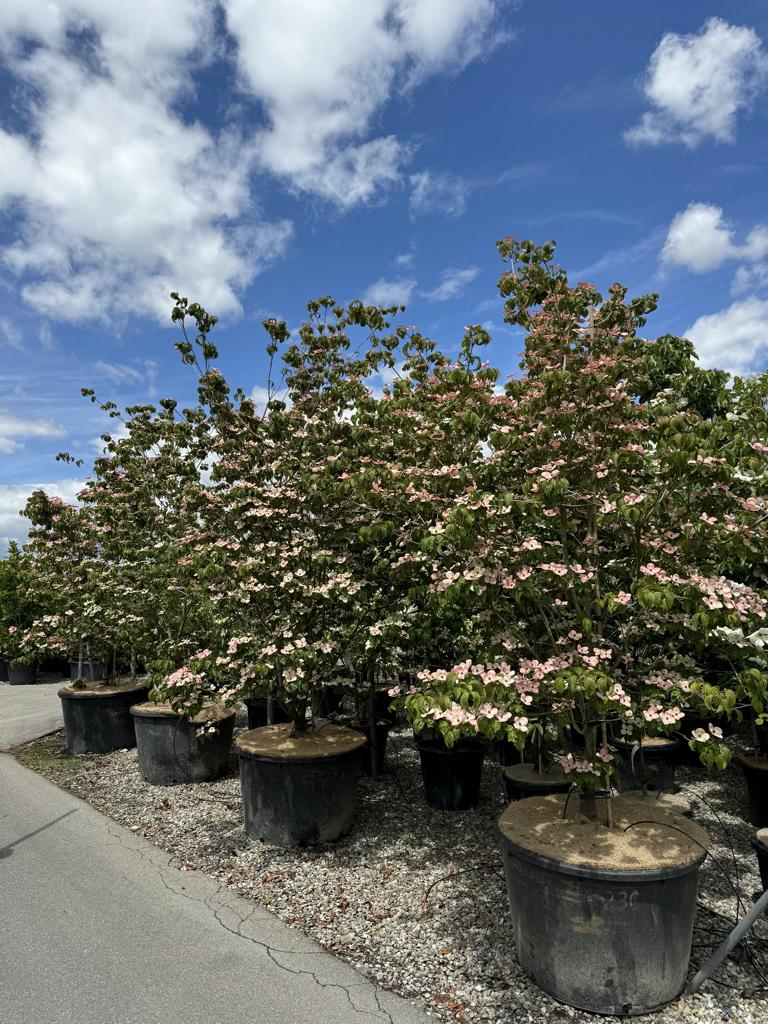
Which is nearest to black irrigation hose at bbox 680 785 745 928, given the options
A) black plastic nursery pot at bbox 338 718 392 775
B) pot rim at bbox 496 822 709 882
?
pot rim at bbox 496 822 709 882

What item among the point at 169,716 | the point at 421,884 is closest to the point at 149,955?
the point at 421,884

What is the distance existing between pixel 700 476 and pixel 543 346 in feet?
3.79

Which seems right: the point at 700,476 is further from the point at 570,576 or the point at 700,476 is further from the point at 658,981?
the point at 658,981

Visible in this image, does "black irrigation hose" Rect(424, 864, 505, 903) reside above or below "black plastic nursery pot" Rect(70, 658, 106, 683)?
below

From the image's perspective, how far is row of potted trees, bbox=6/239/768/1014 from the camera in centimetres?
295

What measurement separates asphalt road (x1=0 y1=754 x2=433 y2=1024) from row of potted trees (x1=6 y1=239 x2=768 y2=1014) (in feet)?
2.80

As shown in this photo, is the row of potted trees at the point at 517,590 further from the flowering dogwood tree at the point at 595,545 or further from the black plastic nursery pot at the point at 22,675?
the black plastic nursery pot at the point at 22,675

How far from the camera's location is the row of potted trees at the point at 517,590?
9.67ft

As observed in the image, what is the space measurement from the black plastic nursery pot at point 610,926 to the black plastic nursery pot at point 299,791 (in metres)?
2.01

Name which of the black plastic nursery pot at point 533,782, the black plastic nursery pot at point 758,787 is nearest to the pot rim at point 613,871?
the black plastic nursery pot at point 533,782

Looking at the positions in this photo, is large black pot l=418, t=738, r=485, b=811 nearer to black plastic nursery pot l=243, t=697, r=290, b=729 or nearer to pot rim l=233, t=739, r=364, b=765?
pot rim l=233, t=739, r=364, b=765

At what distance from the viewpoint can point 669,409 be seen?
127 inches

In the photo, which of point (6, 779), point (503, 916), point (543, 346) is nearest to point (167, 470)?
point (6, 779)

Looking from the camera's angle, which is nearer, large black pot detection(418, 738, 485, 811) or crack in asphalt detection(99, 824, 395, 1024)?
crack in asphalt detection(99, 824, 395, 1024)
